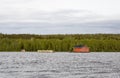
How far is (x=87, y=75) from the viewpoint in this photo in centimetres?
8369

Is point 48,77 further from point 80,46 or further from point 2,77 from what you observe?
point 80,46

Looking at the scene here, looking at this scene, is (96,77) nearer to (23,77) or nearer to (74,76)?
(74,76)

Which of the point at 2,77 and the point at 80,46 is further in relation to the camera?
the point at 80,46

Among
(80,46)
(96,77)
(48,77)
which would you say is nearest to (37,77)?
(48,77)

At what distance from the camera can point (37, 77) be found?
79312 millimetres

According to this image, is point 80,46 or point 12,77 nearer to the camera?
point 12,77

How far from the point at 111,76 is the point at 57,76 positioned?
322 inches

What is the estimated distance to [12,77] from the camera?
79.0 m

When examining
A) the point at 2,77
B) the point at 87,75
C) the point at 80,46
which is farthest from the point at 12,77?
the point at 80,46

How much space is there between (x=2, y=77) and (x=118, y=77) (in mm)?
17038

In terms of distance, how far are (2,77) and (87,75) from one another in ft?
44.4

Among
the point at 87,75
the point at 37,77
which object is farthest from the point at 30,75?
the point at 87,75

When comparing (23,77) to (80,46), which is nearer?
(23,77)

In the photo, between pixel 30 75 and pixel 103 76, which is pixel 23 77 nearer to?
pixel 30 75
